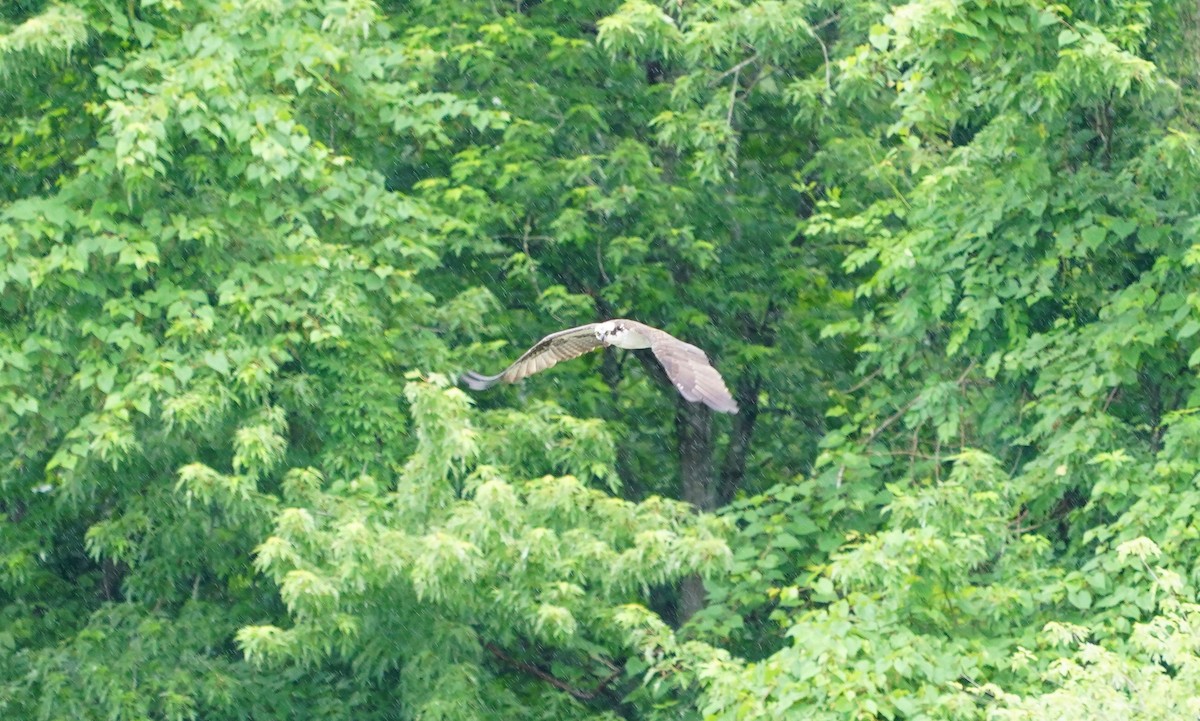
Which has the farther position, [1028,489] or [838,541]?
[838,541]

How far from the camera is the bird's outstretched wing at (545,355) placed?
9.02 meters

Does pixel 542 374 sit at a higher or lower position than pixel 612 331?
lower

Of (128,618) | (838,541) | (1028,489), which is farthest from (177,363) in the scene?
(1028,489)

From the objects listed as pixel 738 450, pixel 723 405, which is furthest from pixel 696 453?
pixel 723 405

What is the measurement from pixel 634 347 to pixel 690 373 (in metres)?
0.73

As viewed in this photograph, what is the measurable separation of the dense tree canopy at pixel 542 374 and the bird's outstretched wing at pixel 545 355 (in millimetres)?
240

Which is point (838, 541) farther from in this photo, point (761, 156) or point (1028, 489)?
point (761, 156)

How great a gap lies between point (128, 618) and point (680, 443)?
3.62 m

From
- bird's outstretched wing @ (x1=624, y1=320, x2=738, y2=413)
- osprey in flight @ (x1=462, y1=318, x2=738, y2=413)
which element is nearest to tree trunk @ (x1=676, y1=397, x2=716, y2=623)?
osprey in flight @ (x1=462, y1=318, x2=738, y2=413)

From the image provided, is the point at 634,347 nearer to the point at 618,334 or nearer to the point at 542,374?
the point at 618,334

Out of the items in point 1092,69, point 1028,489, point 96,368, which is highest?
point 1092,69

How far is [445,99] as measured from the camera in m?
10.3

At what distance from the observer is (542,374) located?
10578 mm

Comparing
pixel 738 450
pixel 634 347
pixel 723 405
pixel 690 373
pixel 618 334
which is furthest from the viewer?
pixel 738 450
